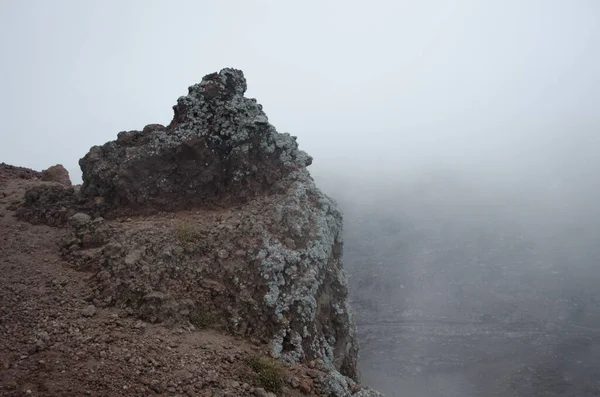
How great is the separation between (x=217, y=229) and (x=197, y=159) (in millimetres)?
2437

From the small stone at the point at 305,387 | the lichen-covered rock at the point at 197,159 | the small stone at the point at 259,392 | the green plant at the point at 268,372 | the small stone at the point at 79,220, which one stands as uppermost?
the lichen-covered rock at the point at 197,159

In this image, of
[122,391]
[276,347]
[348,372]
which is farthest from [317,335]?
[122,391]

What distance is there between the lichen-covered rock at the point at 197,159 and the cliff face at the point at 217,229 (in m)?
0.03

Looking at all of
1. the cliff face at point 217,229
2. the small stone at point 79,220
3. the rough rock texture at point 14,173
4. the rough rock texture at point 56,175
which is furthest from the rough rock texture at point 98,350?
the rough rock texture at point 14,173

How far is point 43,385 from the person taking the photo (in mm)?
5289

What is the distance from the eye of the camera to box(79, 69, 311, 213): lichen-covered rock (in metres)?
10.3

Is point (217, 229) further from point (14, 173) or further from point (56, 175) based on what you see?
point (14, 173)

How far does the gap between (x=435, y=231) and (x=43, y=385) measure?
48.6 meters

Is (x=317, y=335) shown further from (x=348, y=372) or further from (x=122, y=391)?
(x=122, y=391)

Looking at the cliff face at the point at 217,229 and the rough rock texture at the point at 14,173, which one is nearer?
the cliff face at the point at 217,229

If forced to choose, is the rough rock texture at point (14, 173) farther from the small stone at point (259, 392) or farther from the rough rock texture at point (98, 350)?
the small stone at point (259, 392)

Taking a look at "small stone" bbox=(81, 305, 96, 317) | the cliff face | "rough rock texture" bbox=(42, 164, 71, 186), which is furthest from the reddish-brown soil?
"rough rock texture" bbox=(42, 164, 71, 186)

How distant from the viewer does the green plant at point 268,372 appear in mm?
6562

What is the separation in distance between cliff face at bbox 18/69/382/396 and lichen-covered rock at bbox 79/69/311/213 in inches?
1.1
